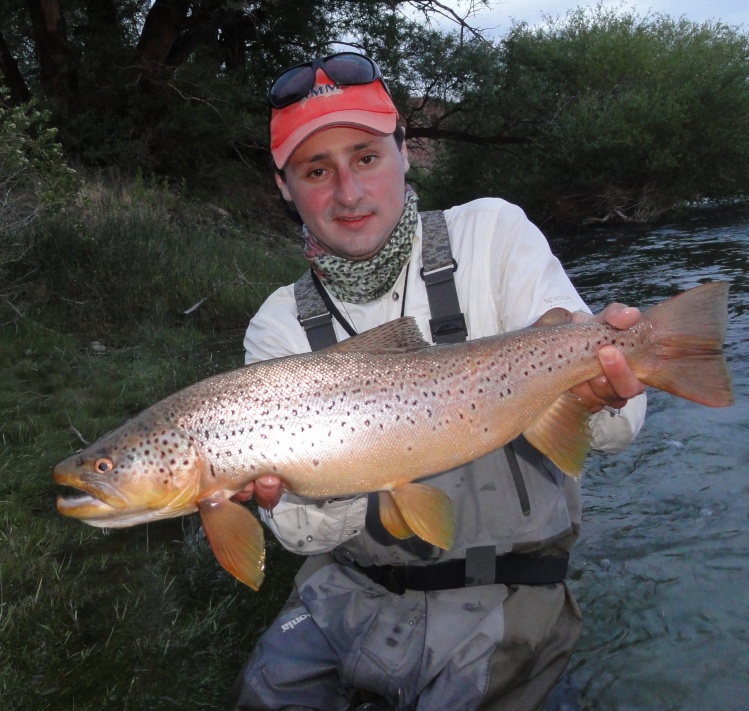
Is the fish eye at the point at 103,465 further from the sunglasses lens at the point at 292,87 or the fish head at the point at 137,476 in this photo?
the sunglasses lens at the point at 292,87

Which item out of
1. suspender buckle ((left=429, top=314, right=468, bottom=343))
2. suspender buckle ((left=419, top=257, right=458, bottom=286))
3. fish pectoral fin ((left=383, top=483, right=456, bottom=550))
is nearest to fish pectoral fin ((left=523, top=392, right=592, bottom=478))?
fish pectoral fin ((left=383, top=483, right=456, bottom=550))

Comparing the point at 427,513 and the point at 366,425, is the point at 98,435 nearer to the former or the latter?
the point at 366,425

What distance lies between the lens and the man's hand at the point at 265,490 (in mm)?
2523

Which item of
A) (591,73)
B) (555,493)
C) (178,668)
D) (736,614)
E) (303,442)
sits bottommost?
(736,614)

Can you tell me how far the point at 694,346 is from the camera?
8.06 ft

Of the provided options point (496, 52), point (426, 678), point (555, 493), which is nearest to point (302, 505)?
point (426, 678)

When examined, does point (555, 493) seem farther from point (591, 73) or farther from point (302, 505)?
point (591, 73)

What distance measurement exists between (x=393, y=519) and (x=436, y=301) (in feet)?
3.23

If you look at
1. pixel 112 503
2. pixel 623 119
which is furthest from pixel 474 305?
pixel 623 119

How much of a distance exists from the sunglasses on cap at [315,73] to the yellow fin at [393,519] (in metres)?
1.87

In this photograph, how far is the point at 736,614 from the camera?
3.46m

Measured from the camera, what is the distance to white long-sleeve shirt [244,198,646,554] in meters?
2.90

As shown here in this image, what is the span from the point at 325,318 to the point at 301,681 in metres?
1.54

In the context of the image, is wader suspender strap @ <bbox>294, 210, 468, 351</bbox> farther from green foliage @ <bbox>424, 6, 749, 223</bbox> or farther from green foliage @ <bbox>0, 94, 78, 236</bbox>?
green foliage @ <bbox>424, 6, 749, 223</bbox>
